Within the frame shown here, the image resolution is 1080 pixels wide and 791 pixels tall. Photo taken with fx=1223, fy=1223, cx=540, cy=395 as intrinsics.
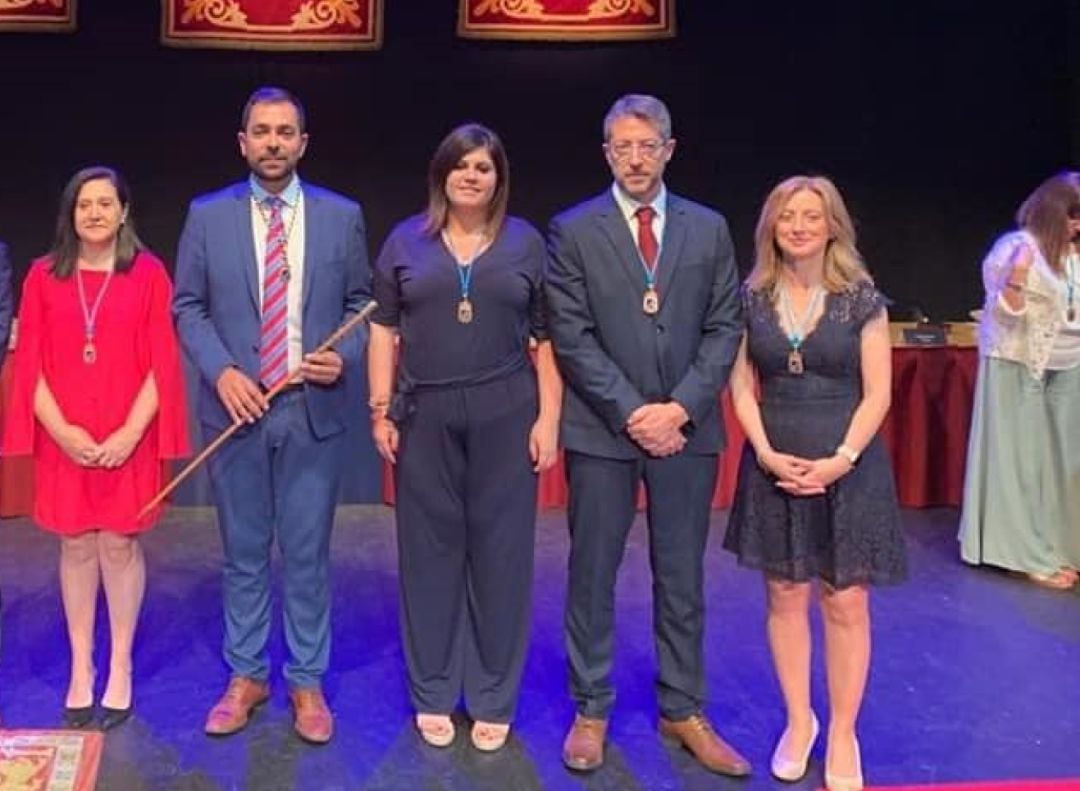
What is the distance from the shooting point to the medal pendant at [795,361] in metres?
2.58

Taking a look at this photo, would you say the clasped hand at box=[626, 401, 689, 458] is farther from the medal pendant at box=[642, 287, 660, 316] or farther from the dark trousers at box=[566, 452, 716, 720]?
the medal pendant at box=[642, 287, 660, 316]

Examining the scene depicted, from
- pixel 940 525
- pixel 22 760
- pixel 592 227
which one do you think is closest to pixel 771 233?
pixel 592 227

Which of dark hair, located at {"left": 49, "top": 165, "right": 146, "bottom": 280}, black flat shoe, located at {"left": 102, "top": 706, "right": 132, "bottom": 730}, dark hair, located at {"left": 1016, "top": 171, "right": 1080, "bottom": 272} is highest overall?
dark hair, located at {"left": 1016, "top": 171, "right": 1080, "bottom": 272}

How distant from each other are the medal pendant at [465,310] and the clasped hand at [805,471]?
28.4 inches

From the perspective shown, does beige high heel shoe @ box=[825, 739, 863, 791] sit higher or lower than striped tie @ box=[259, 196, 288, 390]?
lower

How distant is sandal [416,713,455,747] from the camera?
2.90 m

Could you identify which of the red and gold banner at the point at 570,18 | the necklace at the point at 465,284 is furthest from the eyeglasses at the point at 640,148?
the red and gold banner at the point at 570,18

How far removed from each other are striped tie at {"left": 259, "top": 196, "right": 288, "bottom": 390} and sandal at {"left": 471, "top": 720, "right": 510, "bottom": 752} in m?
0.95

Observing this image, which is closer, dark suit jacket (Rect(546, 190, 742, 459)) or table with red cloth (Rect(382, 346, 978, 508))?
dark suit jacket (Rect(546, 190, 742, 459))

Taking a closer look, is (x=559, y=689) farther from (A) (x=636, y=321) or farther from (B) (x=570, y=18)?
(B) (x=570, y=18)

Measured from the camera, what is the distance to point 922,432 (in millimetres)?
5191

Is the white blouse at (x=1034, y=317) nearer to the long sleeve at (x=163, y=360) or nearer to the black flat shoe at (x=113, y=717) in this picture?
the long sleeve at (x=163, y=360)

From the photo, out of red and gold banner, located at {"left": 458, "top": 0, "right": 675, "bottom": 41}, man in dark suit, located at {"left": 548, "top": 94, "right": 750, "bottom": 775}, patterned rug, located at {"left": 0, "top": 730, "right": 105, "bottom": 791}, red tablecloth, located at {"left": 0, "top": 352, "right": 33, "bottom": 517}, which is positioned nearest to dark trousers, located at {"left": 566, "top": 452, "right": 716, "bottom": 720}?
man in dark suit, located at {"left": 548, "top": 94, "right": 750, "bottom": 775}

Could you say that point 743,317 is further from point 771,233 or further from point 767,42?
point 767,42
